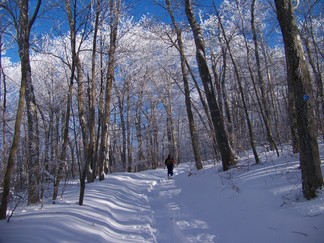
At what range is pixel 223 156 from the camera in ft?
32.8

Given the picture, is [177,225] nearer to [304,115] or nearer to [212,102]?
[304,115]

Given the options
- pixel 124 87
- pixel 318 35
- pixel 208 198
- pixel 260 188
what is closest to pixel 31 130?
pixel 208 198

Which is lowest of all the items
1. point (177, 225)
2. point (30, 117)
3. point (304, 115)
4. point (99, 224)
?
point (177, 225)

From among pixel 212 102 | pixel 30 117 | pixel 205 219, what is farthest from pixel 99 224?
pixel 212 102

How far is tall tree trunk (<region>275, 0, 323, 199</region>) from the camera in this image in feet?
14.5

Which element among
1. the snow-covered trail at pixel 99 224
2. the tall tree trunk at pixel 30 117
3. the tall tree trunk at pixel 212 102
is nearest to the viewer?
the snow-covered trail at pixel 99 224

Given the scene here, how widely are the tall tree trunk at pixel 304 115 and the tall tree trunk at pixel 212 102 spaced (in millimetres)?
5321

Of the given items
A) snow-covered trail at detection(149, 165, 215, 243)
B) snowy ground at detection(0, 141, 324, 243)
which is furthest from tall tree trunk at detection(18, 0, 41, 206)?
snow-covered trail at detection(149, 165, 215, 243)

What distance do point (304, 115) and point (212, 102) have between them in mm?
5884

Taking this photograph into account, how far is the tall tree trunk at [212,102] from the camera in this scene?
32.5ft

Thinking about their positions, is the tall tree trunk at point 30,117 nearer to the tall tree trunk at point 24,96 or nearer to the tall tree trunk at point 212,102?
the tall tree trunk at point 24,96

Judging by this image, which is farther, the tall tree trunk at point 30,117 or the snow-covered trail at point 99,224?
the tall tree trunk at point 30,117

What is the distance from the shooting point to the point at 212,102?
10281 millimetres

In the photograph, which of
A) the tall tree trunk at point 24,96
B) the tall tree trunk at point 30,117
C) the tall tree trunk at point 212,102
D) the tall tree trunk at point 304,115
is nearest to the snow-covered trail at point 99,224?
the tall tree trunk at point 24,96
